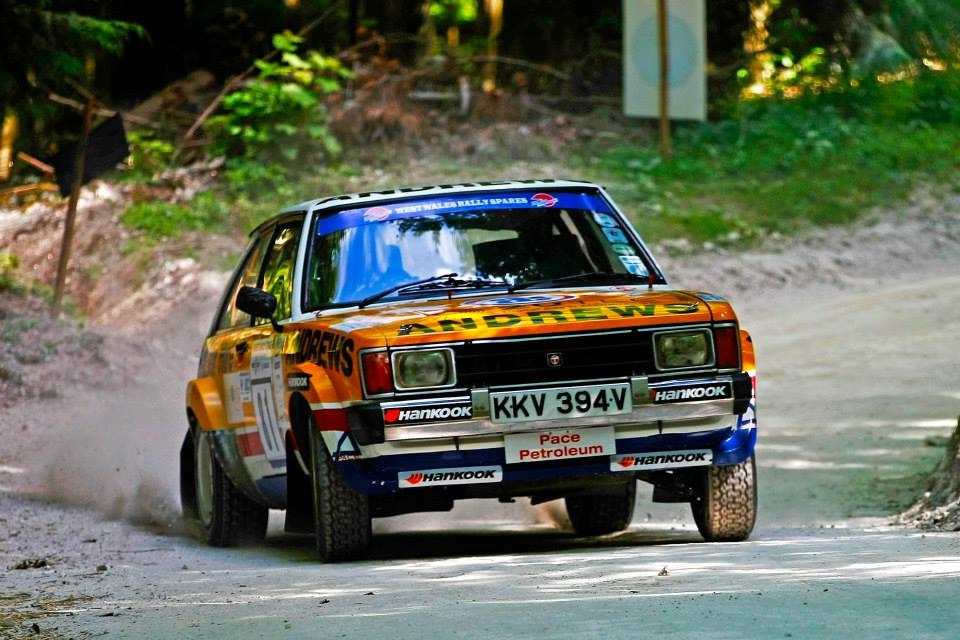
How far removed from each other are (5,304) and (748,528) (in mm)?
11509

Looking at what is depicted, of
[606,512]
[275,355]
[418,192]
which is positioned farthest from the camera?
[606,512]

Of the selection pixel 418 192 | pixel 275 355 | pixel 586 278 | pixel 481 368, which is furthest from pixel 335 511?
pixel 418 192

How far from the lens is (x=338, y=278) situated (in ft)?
26.5

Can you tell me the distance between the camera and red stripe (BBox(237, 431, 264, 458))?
8412 millimetres

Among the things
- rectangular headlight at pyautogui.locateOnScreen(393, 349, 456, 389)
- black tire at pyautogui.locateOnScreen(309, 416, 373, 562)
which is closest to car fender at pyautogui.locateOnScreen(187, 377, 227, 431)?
black tire at pyautogui.locateOnScreen(309, 416, 373, 562)

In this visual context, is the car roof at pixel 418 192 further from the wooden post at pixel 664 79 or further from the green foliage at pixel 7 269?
the wooden post at pixel 664 79

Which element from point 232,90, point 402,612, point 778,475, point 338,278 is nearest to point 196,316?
point 232,90

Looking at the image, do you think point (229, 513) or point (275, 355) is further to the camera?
point (229, 513)

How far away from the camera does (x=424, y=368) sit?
704 centimetres

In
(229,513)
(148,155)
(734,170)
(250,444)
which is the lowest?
(229,513)

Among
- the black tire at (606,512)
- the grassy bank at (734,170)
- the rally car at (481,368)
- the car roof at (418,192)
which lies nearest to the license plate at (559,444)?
the rally car at (481,368)

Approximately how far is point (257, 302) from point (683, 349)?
2035 mm

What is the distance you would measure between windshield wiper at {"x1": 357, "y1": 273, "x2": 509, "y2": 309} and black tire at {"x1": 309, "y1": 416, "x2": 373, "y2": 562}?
2.46ft

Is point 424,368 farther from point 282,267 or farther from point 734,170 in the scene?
point 734,170
